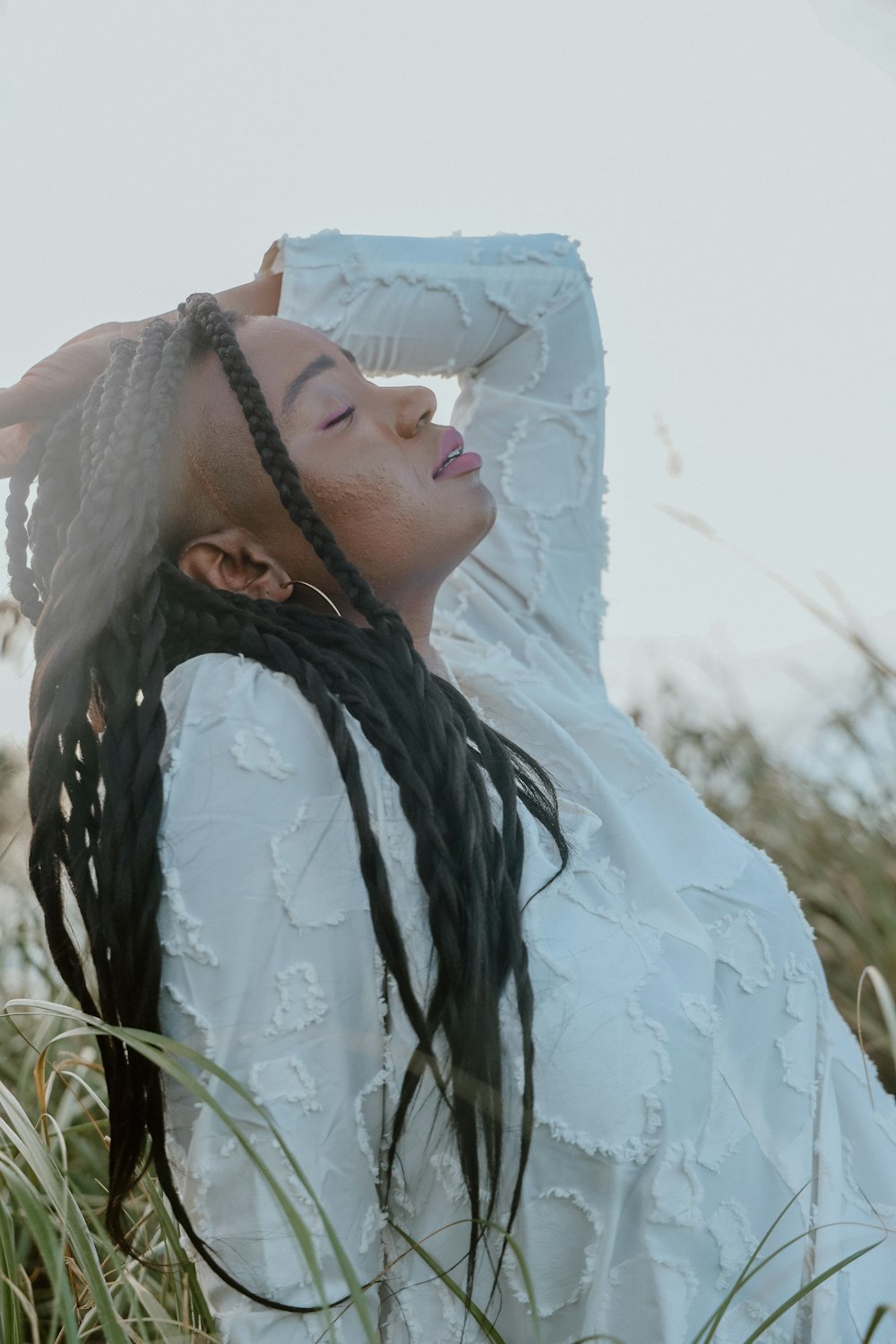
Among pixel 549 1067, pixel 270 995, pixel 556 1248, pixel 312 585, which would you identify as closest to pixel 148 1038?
pixel 270 995

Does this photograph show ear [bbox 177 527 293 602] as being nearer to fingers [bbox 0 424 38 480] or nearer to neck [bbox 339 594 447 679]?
neck [bbox 339 594 447 679]

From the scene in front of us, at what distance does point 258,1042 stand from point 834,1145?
3.25 ft

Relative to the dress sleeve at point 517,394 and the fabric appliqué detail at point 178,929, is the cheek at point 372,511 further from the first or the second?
the fabric appliqué detail at point 178,929

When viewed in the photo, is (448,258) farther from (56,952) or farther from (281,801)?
(56,952)

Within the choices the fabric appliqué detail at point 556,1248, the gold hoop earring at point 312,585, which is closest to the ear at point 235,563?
the gold hoop earring at point 312,585

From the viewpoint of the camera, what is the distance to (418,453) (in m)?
2.11

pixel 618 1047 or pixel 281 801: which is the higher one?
pixel 281 801

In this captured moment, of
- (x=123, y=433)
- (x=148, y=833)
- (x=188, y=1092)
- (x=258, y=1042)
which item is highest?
(x=123, y=433)

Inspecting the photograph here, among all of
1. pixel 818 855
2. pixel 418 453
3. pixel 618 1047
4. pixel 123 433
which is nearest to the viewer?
pixel 618 1047

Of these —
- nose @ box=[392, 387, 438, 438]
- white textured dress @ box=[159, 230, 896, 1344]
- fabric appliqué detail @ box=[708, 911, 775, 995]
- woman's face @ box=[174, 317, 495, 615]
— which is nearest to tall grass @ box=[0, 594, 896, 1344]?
white textured dress @ box=[159, 230, 896, 1344]

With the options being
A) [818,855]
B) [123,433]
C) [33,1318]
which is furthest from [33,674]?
[818,855]

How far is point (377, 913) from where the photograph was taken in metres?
1.62

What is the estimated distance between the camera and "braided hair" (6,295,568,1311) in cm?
163

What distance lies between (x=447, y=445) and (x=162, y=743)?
81 cm
